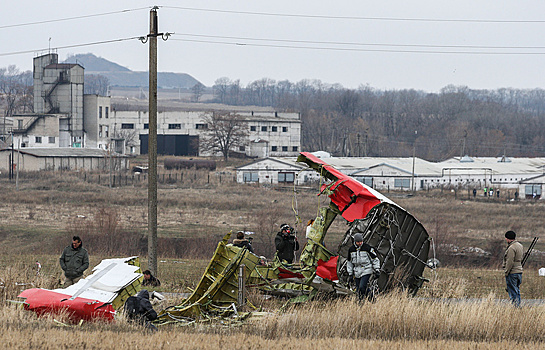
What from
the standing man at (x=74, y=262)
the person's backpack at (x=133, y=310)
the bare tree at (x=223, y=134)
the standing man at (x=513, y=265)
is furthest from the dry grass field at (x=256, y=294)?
the bare tree at (x=223, y=134)

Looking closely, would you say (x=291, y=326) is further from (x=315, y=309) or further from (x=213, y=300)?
(x=213, y=300)


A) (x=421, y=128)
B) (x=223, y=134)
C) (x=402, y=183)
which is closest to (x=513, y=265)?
(x=402, y=183)

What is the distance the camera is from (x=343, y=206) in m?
15.4

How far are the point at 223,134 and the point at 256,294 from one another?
8621cm

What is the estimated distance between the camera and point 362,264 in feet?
44.8

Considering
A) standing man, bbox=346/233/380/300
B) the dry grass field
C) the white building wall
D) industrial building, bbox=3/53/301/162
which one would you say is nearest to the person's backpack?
the dry grass field

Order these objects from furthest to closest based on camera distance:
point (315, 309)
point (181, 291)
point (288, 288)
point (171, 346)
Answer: point (181, 291), point (288, 288), point (315, 309), point (171, 346)

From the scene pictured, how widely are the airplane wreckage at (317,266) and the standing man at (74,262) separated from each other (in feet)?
4.36

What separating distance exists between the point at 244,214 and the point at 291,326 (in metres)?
36.0

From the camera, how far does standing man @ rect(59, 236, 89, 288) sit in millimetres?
14742

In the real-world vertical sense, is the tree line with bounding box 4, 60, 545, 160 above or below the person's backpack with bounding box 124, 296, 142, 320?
above

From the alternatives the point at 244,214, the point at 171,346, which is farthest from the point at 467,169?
the point at 171,346

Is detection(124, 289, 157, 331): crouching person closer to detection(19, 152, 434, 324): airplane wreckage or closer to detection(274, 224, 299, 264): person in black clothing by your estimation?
detection(19, 152, 434, 324): airplane wreckage

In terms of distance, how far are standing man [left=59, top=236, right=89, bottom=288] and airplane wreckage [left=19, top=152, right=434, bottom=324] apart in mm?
1330
